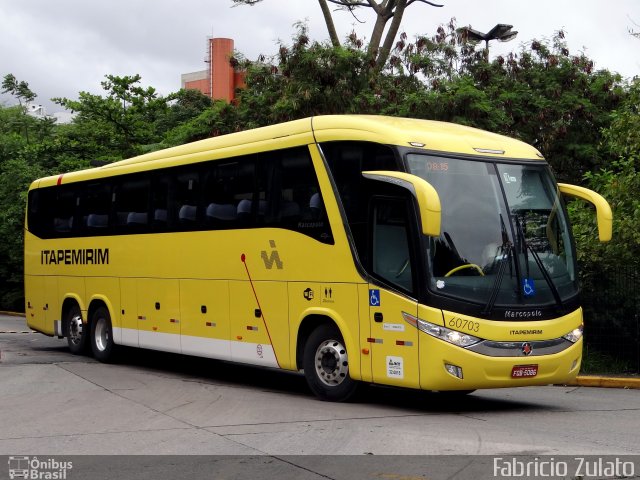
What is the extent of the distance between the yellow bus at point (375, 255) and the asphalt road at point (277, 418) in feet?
2.07

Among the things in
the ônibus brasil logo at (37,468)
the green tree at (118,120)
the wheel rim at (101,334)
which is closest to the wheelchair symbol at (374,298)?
the ônibus brasil logo at (37,468)

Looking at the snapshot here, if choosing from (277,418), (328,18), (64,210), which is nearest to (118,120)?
(328,18)

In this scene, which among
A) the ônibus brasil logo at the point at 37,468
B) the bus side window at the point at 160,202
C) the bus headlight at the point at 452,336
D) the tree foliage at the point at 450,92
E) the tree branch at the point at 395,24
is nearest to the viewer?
the ônibus brasil logo at the point at 37,468

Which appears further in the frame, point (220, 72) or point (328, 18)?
point (220, 72)

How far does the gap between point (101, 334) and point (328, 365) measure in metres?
7.88

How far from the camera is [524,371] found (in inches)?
454

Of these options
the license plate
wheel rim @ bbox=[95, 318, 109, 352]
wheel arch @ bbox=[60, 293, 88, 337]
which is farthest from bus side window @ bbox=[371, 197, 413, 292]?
wheel arch @ bbox=[60, 293, 88, 337]

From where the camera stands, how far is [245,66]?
29.4 metres

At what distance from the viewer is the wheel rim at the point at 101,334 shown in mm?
19125

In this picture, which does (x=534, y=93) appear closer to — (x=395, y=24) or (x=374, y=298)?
(x=395, y=24)

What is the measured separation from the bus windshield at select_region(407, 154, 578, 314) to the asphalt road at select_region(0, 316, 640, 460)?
1509 millimetres

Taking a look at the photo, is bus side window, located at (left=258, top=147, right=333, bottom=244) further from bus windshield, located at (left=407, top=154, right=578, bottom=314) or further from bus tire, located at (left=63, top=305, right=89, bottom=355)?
bus tire, located at (left=63, top=305, right=89, bottom=355)

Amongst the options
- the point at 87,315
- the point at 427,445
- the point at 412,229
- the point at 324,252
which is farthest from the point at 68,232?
the point at 427,445

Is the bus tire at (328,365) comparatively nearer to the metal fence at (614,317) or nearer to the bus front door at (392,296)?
the bus front door at (392,296)
